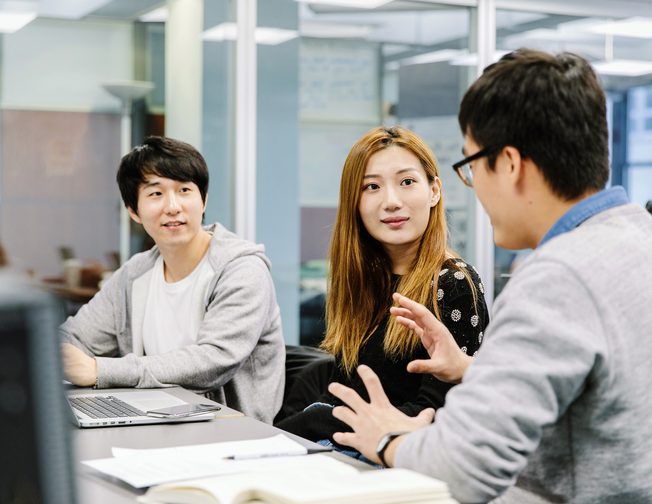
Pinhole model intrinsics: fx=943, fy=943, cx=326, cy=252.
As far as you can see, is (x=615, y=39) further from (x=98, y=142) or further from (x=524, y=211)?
(x=524, y=211)

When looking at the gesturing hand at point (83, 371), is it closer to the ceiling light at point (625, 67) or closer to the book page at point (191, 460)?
the book page at point (191, 460)

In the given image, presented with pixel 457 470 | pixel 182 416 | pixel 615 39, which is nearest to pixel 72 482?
pixel 457 470

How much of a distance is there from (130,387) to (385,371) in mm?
705

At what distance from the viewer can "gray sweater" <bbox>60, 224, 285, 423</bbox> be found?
8.20 ft

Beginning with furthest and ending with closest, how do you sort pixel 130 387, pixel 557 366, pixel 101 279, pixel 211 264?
pixel 101 279 < pixel 211 264 < pixel 130 387 < pixel 557 366

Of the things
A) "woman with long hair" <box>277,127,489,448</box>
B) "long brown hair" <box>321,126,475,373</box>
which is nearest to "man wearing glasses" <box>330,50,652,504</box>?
"woman with long hair" <box>277,127,489,448</box>

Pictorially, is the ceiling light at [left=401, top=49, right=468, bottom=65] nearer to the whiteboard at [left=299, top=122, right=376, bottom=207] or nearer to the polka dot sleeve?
the whiteboard at [left=299, top=122, right=376, bottom=207]

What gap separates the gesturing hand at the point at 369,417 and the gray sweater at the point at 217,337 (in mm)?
1079

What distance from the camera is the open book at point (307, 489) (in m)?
1.16

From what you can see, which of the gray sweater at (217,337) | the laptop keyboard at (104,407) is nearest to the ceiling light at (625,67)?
the gray sweater at (217,337)

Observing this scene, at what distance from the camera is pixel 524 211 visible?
138cm

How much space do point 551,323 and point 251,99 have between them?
3489 mm

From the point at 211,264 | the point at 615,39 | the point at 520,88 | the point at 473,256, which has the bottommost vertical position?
the point at 473,256

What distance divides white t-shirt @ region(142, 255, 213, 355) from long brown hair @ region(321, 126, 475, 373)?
0.47 m
